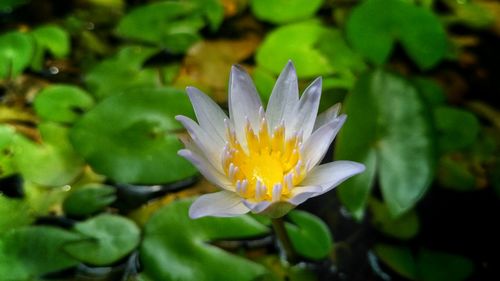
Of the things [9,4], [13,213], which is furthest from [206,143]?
[9,4]

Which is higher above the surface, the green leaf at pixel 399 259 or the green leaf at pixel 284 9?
the green leaf at pixel 284 9

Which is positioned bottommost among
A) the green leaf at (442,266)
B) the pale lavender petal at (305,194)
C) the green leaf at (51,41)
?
the green leaf at (442,266)

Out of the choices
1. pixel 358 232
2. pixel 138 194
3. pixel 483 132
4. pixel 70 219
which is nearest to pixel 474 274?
pixel 358 232

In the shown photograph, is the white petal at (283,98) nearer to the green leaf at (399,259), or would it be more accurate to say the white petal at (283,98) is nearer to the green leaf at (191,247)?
the green leaf at (191,247)

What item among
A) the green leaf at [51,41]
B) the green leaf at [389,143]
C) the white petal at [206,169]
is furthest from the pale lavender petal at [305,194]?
the green leaf at [51,41]

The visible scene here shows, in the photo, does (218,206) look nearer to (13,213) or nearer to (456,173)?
(13,213)

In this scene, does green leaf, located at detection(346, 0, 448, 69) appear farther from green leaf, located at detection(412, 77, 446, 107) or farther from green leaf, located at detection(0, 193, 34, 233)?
green leaf, located at detection(0, 193, 34, 233)

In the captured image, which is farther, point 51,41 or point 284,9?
point 284,9
